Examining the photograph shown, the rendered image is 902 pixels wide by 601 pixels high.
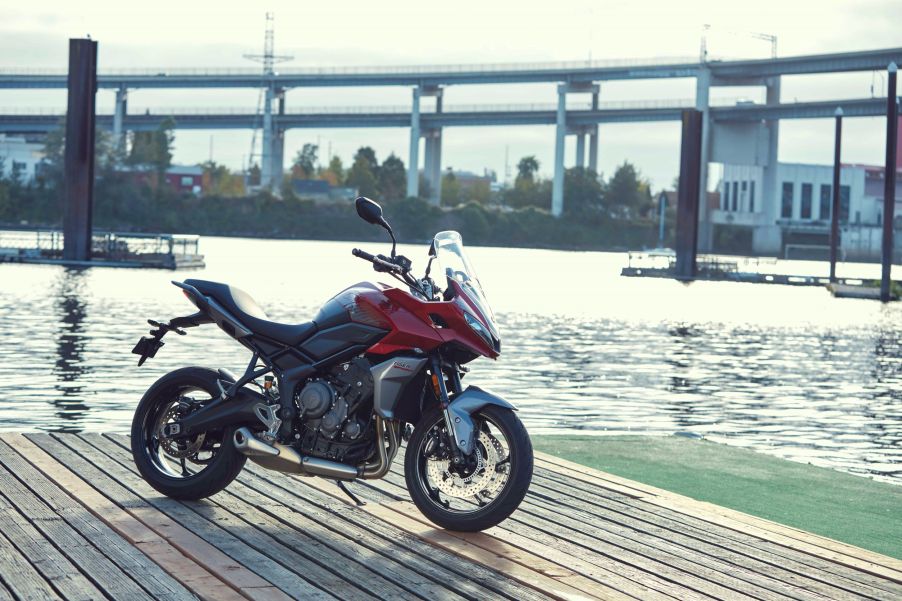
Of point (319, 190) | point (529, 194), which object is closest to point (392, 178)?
point (319, 190)

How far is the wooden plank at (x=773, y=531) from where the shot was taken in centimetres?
566

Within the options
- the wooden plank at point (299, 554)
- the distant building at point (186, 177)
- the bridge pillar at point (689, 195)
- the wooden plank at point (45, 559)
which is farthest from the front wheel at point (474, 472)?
the distant building at point (186, 177)

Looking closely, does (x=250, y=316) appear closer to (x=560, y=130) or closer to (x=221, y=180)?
(x=560, y=130)

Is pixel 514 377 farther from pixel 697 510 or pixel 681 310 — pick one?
pixel 681 310

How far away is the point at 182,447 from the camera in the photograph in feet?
21.8

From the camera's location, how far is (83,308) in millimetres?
26359

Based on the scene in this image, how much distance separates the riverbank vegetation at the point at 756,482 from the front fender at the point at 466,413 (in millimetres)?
2293

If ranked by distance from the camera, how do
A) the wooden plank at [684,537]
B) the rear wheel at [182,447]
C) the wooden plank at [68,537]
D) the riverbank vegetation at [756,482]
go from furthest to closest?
1. the riverbank vegetation at [756,482]
2. the rear wheel at [182,447]
3. the wooden plank at [684,537]
4. the wooden plank at [68,537]

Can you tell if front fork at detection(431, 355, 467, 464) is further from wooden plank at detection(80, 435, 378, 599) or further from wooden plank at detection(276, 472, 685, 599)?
wooden plank at detection(80, 435, 378, 599)

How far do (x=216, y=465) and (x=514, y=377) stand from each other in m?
10.6

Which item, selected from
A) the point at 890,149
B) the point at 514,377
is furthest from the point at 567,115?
the point at 514,377

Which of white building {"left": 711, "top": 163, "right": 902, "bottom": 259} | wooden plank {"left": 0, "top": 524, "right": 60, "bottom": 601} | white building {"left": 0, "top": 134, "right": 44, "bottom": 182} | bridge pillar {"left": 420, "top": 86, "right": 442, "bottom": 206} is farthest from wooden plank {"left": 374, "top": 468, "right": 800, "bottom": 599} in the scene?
white building {"left": 0, "top": 134, "right": 44, "bottom": 182}

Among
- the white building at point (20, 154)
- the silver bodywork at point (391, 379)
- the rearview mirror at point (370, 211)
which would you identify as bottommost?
the silver bodywork at point (391, 379)

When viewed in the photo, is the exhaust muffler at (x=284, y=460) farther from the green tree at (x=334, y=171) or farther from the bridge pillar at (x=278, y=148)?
the green tree at (x=334, y=171)
